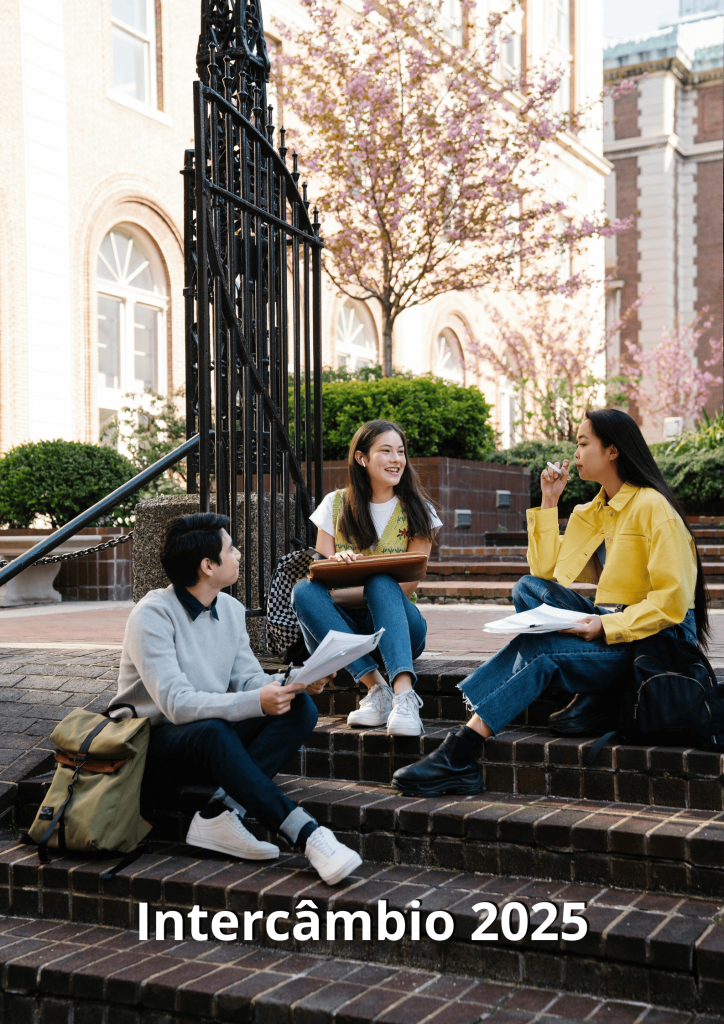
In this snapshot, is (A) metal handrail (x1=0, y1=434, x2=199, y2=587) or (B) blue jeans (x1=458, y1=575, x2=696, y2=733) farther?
(A) metal handrail (x1=0, y1=434, x2=199, y2=587)

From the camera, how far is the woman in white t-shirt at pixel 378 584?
4.07 m

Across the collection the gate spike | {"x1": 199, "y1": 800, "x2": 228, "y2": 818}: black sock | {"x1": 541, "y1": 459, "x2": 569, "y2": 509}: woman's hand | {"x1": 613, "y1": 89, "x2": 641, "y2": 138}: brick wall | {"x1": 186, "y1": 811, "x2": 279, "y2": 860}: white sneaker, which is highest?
{"x1": 613, "y1": 89, "x2": 641, "y2": 138}: brick wall

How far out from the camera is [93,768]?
11.6ft

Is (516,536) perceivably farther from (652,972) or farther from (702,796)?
(652,972)

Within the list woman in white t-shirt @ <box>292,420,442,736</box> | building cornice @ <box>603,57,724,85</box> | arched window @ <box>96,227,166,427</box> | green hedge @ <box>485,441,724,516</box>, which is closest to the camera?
woman in white t-shirt @ <box>292,420,442,736</box>

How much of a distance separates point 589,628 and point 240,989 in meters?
1.67

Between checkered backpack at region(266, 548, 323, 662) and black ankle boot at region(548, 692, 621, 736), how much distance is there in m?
1.23

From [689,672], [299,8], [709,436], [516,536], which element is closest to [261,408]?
[689,672]

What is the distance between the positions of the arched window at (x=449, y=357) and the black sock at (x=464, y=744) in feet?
64.7

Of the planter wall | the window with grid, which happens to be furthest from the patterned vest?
the window with grid

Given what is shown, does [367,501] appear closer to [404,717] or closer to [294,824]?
[404,717]

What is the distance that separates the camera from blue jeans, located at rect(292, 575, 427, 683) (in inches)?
161

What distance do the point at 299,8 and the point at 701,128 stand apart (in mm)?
23939

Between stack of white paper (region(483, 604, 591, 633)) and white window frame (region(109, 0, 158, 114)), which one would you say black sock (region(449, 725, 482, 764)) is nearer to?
stack of white paper (region(483, 604, 591, 633))
